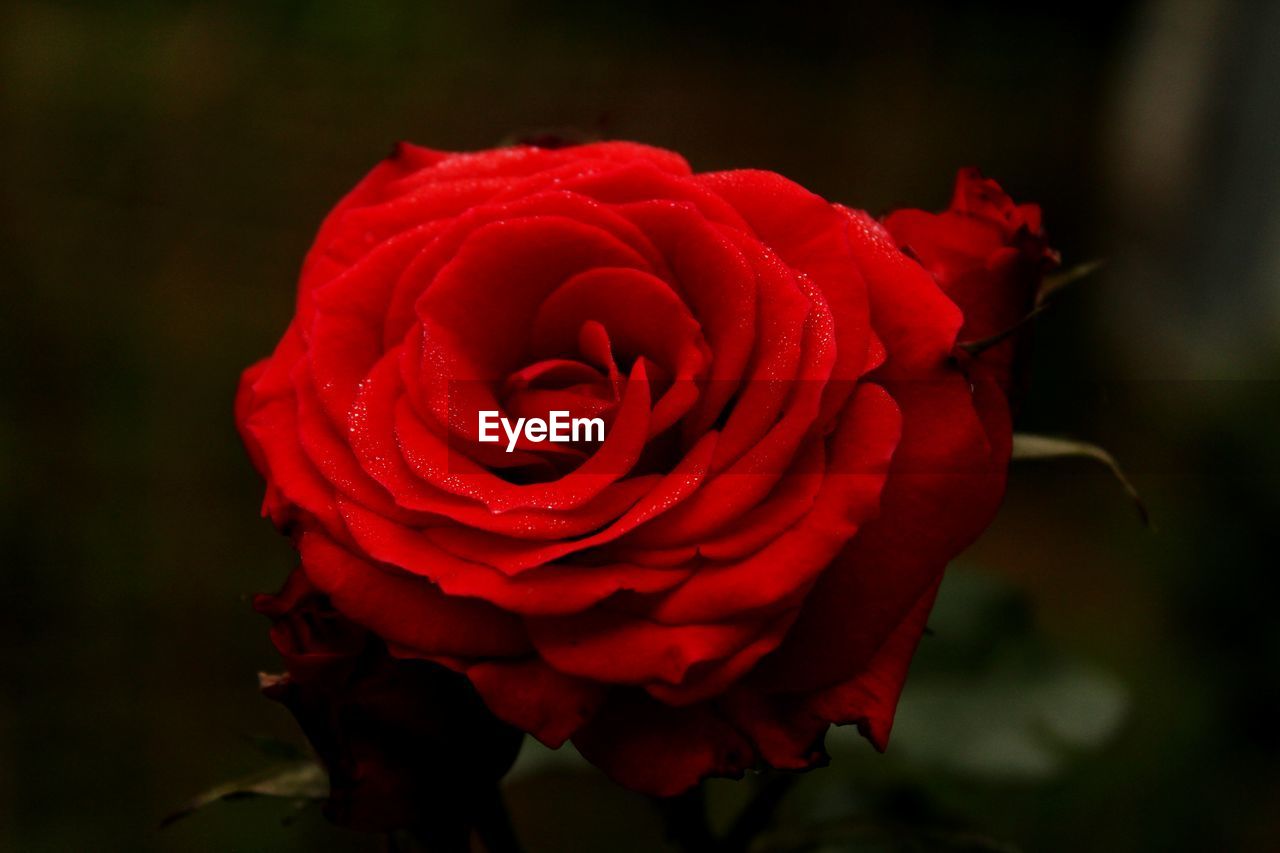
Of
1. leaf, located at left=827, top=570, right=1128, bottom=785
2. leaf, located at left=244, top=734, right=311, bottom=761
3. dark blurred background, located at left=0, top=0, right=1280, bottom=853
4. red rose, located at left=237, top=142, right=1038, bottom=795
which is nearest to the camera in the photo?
red rose, located at left=237, top=142, right=1038, bottom=795

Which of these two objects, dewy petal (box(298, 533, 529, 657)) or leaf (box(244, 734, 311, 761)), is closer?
dewy petal (box(298, 533, 529, 657))

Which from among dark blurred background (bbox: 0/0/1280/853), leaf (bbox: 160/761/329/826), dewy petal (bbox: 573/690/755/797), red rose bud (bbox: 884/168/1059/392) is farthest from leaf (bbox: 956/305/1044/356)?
dark blurred background (bbox: 0/0/1280/853)

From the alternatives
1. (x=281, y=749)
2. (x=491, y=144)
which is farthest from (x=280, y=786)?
(x=491, y=144)

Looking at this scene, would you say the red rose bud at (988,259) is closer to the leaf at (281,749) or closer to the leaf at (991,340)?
the leaf at (991,340)

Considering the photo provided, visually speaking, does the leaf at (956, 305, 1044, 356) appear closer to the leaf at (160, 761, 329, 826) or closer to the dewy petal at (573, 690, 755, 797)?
the dewy petal at (573, 690, 755, 797)

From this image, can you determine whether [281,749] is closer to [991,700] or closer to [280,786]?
[280,786]

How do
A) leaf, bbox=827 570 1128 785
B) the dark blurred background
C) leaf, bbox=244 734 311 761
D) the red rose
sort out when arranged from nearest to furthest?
the red rose < leaf, bbox=244 734 311 761 < leaf, bbox=827 570 1128 785 < the dark blurred background
